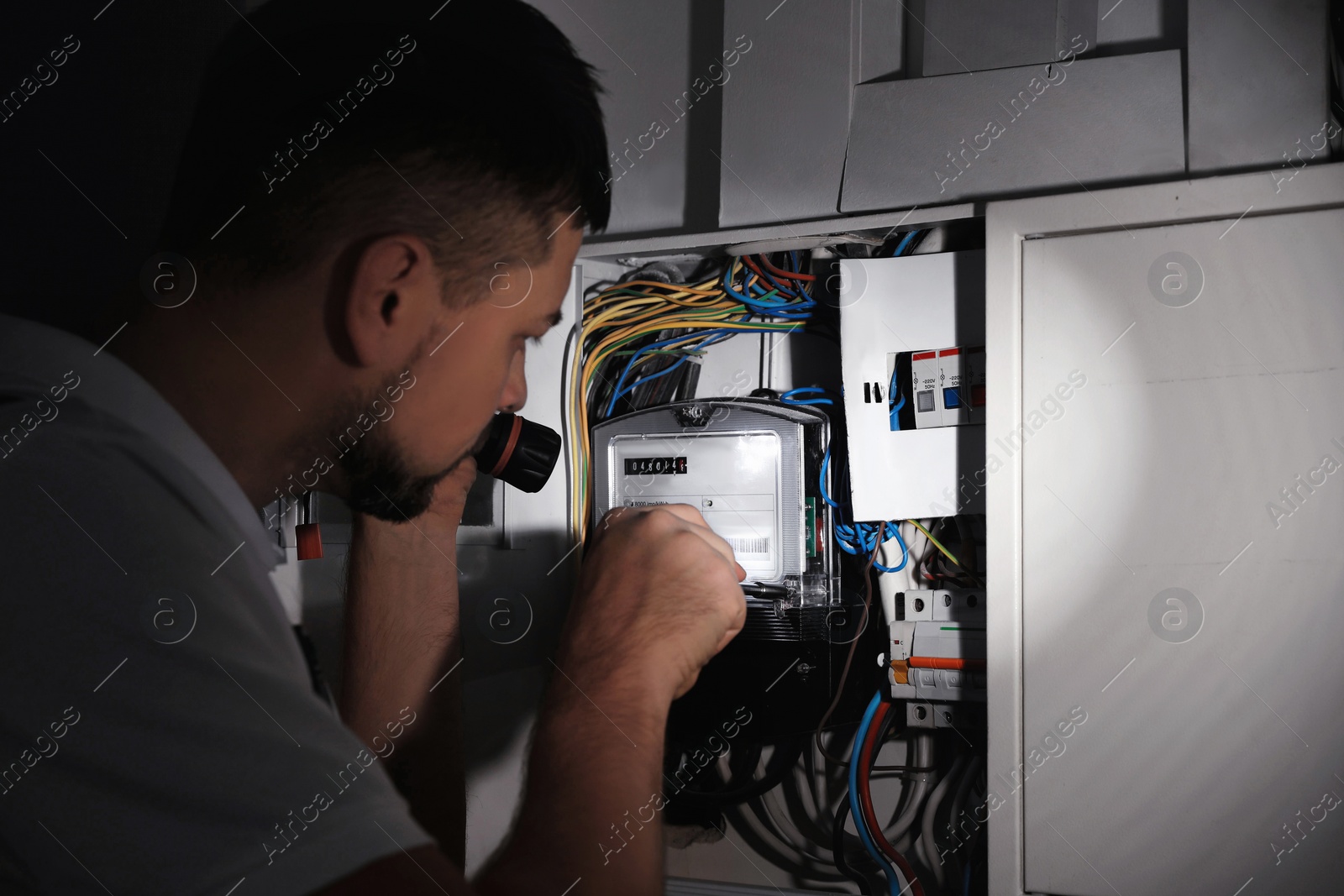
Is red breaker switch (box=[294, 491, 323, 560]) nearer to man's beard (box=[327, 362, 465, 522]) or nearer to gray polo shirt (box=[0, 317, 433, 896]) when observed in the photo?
man's beard (box=[327, 362, 465, 522])

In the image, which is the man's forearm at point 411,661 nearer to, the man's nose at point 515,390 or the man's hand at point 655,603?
the man's nose at point 515,390

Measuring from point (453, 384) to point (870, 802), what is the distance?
2.53ft

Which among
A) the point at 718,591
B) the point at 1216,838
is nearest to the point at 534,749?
the point at 718,591

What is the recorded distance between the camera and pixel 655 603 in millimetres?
707

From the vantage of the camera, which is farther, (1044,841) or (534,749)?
(1044,841)

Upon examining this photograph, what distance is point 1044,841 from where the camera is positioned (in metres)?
0.83

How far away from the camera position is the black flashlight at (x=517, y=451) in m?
0.98

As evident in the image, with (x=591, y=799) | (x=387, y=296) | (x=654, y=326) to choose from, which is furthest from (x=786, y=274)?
(x=591, y=799)

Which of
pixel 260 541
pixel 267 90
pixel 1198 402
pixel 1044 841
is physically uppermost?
pixel 267 90

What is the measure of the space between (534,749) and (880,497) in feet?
1.84

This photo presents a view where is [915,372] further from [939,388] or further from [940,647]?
[940,647]

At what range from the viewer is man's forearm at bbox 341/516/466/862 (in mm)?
912

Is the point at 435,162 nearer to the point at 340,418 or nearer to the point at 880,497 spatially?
the point at 340,418

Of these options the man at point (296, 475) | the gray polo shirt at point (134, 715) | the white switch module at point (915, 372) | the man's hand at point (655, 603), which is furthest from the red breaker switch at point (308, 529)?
the white switch module at point (915, 372)
